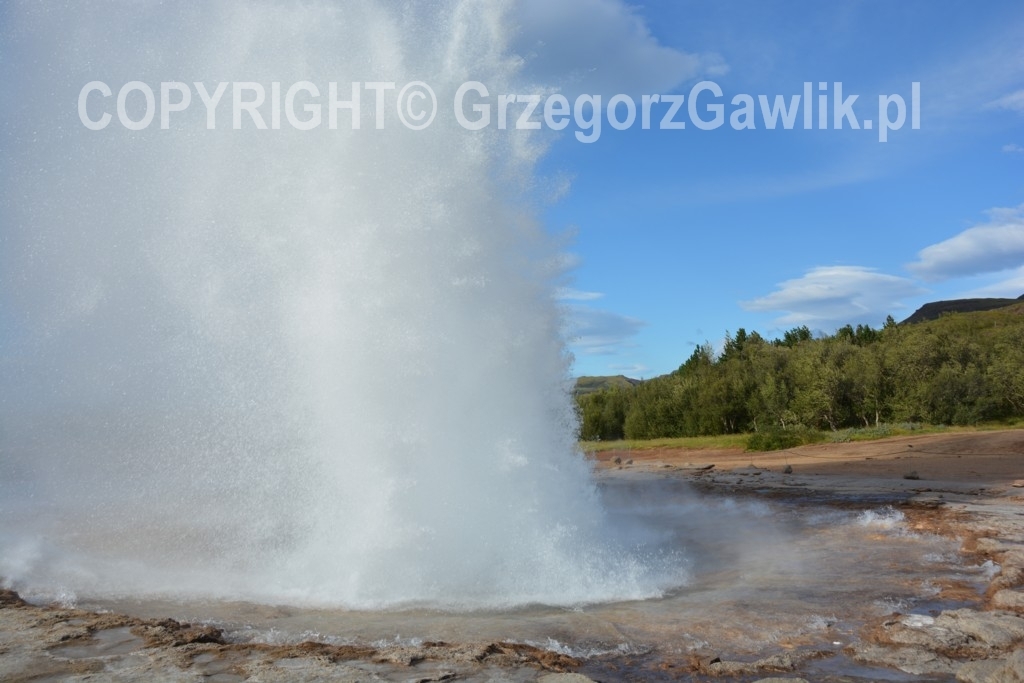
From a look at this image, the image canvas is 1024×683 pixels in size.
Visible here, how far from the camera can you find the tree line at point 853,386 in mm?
32938

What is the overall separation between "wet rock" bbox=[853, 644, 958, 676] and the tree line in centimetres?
2206

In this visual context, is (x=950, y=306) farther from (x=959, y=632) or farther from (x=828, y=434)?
(x=959, y=632)

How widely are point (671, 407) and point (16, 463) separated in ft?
120

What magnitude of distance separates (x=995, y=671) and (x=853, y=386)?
34570mm

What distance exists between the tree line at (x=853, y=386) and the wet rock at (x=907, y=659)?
22.1 meters

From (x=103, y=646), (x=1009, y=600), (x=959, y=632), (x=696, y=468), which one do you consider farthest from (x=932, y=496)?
(x=103, y=646)

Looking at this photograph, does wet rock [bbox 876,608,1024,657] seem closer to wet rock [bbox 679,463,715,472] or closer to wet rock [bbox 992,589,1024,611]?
wet rock [bbox 992,589,1024,611]

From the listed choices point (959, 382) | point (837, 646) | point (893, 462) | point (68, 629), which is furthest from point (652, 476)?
point (68, 629)

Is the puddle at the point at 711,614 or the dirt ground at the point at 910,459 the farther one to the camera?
the dirt ground at the point at 910,459

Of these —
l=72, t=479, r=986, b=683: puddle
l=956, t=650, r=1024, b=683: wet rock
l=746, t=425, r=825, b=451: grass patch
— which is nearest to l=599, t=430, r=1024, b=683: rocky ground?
l=956, t=650, r=1024, b=683: wet rock

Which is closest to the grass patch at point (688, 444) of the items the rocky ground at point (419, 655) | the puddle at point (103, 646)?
the rocky ground at point (419, 655)

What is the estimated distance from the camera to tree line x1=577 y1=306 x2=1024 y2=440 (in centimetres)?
3294

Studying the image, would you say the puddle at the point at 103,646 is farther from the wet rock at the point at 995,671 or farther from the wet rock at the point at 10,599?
the wet rock at the point at 995,671

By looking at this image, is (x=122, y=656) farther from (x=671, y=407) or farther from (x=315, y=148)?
(x=671, y=407)
